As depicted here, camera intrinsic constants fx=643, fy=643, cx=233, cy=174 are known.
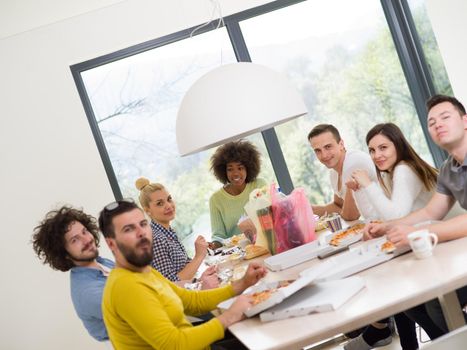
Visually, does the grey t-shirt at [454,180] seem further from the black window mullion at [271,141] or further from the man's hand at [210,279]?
the black window mullion at [271,141]

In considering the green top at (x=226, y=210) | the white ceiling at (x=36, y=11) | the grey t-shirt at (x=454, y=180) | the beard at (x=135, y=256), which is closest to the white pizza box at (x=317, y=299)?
the beard at (x=135, y=256)

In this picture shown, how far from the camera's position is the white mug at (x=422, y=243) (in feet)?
6.08

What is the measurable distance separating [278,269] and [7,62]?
368 centimetres

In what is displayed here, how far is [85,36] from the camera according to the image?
5312 mm

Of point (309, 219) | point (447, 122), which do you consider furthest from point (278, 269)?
point (447, 122)

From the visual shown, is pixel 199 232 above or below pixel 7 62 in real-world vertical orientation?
below

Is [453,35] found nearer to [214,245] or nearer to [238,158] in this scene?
[238,158]

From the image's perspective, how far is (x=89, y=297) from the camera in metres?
2.56

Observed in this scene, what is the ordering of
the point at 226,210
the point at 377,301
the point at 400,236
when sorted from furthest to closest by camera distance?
the point at 226,210, the point at 400,236, the point at 377,301

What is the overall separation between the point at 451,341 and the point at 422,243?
0.49m

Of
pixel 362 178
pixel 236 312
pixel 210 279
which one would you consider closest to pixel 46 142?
pixel 210 279

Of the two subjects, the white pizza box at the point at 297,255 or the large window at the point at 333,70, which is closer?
the white pizza box at the point at 297,255

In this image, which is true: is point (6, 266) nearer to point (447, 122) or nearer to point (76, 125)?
point (76, 125)

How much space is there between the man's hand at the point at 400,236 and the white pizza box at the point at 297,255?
0.48 meters
